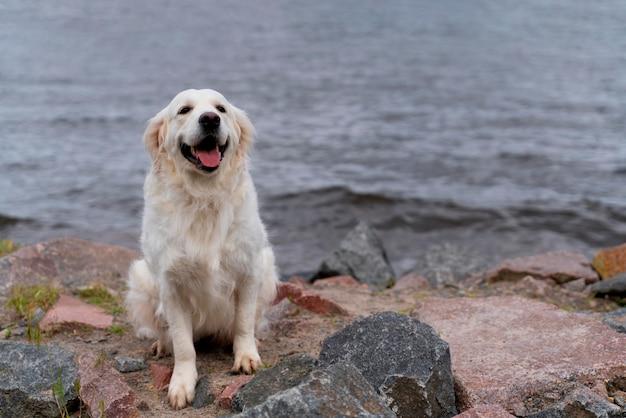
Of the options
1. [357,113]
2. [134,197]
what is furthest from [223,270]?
[357,113]

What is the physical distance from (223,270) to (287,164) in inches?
362

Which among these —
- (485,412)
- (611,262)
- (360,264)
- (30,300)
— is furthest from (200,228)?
(611,262)

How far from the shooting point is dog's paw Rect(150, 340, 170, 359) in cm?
466

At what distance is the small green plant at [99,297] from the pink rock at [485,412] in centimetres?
332

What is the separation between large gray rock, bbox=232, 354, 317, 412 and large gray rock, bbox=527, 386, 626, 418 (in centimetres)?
116

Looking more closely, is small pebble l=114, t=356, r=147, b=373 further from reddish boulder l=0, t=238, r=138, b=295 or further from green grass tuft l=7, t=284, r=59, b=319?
reddish boulder l=0, t=238, r=138, b=295

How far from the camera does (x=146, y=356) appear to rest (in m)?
4.69

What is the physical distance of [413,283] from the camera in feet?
24.2

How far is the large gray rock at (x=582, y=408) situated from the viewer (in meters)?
3.36

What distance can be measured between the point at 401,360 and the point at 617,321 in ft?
6.25

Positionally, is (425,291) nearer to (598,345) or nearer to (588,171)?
(598,345)

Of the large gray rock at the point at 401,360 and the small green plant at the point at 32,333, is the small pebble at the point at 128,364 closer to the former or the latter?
the small green plant at the point at 32,333

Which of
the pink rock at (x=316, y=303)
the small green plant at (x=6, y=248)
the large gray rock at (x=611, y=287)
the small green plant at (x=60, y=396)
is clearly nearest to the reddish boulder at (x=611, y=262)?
the large gray rock at (x=611, y=287)

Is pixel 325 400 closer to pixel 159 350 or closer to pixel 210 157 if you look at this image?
pixel 210 157
